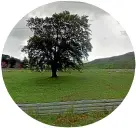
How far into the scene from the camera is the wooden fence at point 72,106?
121 inches

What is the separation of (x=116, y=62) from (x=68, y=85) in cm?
30

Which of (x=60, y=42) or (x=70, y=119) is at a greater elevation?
(x=60, y=42)

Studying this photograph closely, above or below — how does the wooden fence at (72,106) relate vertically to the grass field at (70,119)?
above

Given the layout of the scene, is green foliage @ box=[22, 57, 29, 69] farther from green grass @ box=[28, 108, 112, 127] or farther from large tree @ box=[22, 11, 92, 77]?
green grass @ box=[28, 108, 112, 127]

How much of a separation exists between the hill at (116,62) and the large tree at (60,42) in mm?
66

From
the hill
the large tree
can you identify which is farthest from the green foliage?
the hill

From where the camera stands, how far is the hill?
3.08m

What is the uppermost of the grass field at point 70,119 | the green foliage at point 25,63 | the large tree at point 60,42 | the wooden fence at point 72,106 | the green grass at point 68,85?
the large tree at point 60,42

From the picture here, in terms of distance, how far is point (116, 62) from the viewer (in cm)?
312

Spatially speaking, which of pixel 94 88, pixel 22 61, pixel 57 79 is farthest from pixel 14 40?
pixel 94 88

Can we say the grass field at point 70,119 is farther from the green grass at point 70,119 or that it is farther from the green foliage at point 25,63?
the green foliage at point 25,63

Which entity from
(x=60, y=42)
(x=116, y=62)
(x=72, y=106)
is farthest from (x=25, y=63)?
(x=116, y=62)

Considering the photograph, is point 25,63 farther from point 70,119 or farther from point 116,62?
point 116,62

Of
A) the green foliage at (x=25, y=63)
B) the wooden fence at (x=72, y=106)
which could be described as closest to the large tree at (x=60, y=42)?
the green foliage at (x=25, y=63)
